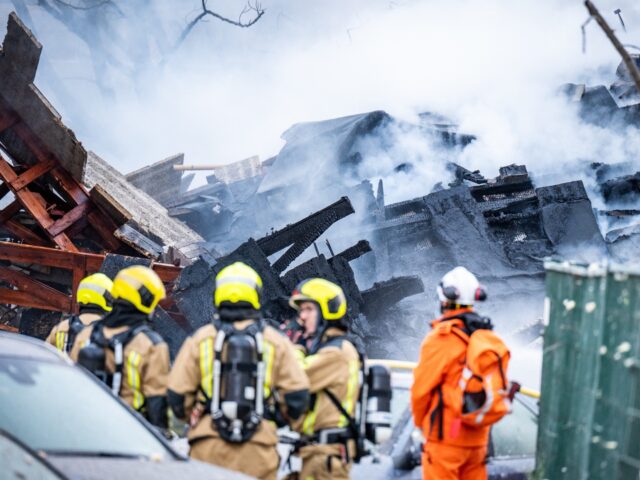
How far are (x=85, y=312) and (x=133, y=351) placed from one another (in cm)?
185

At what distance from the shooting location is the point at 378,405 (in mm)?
4367

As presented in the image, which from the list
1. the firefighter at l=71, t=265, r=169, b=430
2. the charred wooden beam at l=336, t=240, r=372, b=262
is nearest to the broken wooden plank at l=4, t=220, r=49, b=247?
the charred wooden beam at l=336, t=240, r=372, b=262

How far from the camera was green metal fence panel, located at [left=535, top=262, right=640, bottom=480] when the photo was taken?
3.45 metres

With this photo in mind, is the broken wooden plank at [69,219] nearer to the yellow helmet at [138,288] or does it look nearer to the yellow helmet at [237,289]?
the yellow helmet at [138,288]

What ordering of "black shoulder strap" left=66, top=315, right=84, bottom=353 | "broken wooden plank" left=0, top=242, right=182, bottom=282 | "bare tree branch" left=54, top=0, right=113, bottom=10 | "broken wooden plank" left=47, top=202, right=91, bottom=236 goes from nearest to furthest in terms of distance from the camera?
1. "black shoulder strap" left=66, top=315, right=84, bottom=353
2. "broken wooden plank" left=0, top=242, right=182, bottom=282
3. "broken wooden plank" left=47, top=202, right=91, bottom=236
4. "bare tree branch" left=54, top=0, right=113, bottom=10

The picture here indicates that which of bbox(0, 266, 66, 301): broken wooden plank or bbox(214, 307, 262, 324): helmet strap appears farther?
bbox(0, 266, 66, 301): broken wooden plank

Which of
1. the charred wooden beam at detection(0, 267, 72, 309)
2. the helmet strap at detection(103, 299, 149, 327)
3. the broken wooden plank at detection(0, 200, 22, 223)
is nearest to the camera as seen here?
the helmet strap at detection(103, 299, 149, 327)

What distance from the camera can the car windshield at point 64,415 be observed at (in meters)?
3.38

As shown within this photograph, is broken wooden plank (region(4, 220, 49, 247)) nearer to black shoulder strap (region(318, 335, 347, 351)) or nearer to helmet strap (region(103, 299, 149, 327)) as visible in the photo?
helmet strap (region(103, 299, 149, 327))

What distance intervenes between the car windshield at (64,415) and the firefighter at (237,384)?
0.36 meters

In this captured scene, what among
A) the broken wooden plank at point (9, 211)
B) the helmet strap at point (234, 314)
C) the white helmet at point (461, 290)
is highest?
the broken wooden plank at point (9, 211)

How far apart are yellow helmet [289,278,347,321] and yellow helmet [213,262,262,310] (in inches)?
18.2

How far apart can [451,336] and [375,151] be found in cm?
1244

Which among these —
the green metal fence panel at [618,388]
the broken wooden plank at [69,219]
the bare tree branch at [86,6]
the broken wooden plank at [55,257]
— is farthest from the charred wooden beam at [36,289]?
the bare tree branch at [86,6]
